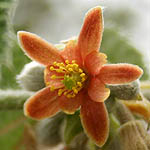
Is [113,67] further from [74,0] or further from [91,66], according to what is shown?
[74,0]

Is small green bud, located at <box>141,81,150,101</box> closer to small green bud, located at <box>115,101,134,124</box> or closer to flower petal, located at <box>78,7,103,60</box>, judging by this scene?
small green bud, located at <box>115,101,134,124</box>

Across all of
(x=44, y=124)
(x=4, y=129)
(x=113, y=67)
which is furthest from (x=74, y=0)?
(x=113, y=67)

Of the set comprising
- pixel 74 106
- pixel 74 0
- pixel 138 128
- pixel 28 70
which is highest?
pixel 28 70

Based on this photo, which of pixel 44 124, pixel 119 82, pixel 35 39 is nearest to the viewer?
pixel 119 82

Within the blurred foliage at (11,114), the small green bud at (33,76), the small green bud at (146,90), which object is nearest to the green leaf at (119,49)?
the blurred foliage at (11,114)

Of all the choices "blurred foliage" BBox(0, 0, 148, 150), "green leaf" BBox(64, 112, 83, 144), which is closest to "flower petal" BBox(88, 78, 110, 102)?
"green leaf" BBox(64, 112, 83, 144)

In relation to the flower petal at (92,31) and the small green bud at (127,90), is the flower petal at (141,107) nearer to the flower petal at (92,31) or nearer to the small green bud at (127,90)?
the small green bud at (127,90)
